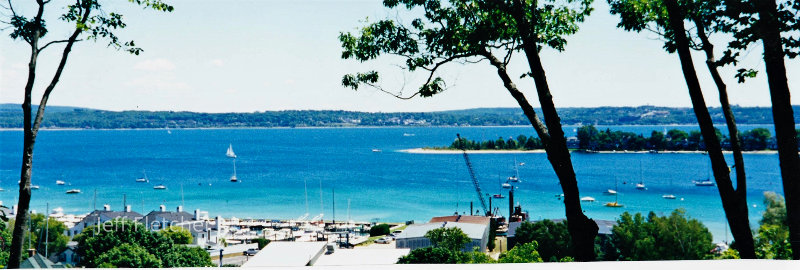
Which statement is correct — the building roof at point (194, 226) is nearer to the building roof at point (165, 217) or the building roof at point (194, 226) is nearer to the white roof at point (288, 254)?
the building roof at point (165, 217)

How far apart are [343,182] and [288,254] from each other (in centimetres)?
2360

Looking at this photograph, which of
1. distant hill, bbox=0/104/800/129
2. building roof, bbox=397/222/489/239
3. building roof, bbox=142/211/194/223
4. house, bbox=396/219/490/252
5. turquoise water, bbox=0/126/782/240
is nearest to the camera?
distant hill, bbox=0/104/800/129

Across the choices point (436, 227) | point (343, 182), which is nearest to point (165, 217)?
point (436, 227)

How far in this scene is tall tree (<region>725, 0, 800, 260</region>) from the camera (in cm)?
227

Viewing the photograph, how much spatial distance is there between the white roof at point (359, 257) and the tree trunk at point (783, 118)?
1.98 metres

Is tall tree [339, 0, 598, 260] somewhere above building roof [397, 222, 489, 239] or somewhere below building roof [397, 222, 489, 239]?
above

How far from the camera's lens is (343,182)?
26.8 meters

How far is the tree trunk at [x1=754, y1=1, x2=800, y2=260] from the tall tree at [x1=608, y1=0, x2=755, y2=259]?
0.12 meters

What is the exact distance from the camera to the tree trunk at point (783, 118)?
89.0 inches

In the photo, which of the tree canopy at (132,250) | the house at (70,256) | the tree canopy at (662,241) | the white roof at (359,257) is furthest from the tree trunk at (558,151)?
the tree canopy at (662,241)

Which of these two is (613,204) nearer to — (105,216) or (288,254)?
(105,216)

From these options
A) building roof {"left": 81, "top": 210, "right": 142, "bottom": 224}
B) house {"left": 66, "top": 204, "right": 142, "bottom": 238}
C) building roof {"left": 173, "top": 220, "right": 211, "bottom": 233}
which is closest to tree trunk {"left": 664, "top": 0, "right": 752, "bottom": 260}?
house {"left": 66, "top": 204, "right": 142, "bottom": 238}

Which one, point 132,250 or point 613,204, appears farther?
point 613,204

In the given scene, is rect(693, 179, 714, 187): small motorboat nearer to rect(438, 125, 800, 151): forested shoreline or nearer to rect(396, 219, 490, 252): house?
rect(438, 125, 800, 151): forested shoreline
